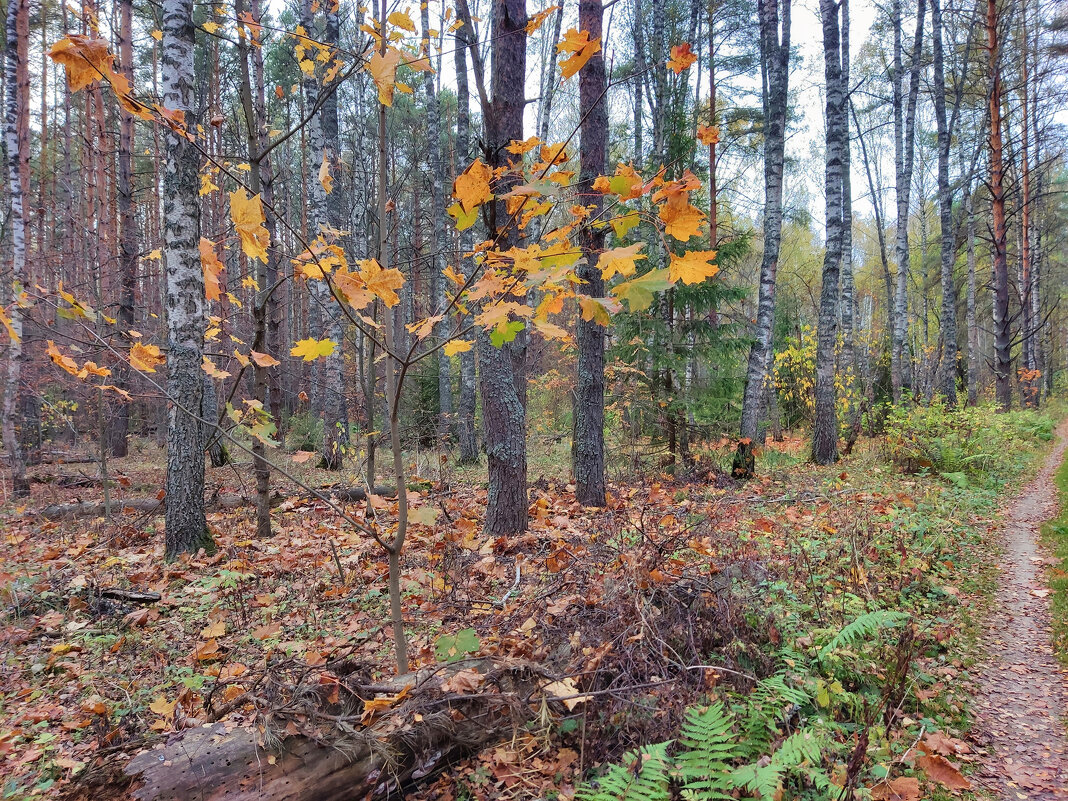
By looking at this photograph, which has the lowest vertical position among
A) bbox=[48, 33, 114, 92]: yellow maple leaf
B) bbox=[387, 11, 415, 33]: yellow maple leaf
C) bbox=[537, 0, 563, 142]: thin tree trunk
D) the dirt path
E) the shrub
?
the dirt path

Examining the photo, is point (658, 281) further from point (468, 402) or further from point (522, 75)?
point (468, 402)

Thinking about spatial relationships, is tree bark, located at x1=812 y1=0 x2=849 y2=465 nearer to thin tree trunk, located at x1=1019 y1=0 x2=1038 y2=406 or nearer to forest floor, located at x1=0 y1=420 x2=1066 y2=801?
forest floor, located at x1=0 y1=420 x2=1066 y2=801

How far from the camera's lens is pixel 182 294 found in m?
5.13

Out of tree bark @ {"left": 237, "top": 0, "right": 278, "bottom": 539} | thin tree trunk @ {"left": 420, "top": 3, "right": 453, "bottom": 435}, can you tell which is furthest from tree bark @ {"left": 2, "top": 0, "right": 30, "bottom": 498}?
thin tree trunk @ {"left": 420, "top": 3, "right": 453, "bottom": 435}

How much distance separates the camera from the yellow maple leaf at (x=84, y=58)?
140 cm

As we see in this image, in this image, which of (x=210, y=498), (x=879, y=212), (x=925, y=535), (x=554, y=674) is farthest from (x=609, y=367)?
(x=879, y=212)

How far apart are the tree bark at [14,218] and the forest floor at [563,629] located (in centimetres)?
400

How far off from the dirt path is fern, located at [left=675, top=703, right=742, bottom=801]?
131 centimetres

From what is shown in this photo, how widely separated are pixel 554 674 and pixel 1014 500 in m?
8.07

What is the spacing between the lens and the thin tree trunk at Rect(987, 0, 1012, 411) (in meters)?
12.9

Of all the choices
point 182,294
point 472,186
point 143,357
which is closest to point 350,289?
point 472,186

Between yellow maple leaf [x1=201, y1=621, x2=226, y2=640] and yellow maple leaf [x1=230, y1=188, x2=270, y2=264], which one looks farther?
yellow maple leaf [x1=201, y1=621, x2=226, y2=640]

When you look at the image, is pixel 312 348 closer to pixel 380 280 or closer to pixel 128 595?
pixel 380 280

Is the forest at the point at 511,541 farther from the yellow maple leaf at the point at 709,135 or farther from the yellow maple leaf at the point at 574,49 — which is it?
the yellow maple leaf at the point at 709,135
